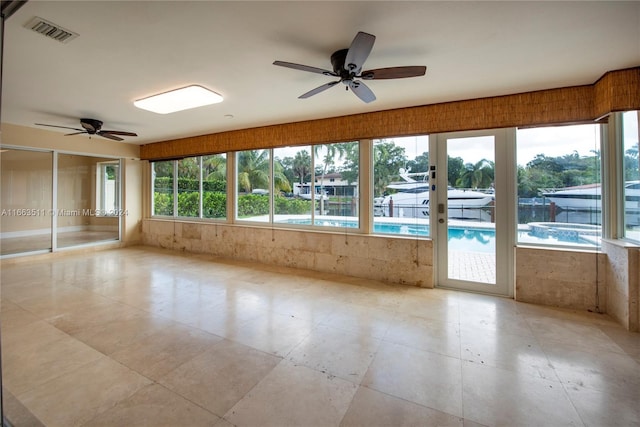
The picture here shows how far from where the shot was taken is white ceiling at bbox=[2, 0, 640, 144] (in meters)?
2.12

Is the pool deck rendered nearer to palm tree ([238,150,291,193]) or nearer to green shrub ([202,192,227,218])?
palm tree ([238,150,291,193])

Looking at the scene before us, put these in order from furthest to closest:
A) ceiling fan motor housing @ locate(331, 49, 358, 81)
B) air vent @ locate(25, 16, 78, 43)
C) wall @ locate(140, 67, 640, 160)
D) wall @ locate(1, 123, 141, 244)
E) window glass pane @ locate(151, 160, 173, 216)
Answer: window glass pane @ locate(151, 160, 173, 216)
wall @ locate(1, 123, 141, 244)
wall @ locate(140, 67, 640, 160)
ceiling fan motor housing @ locate(331, 49, 358, 81)
air vent @ locate(25, 16, 78, 43)

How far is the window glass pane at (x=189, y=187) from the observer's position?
6.91m

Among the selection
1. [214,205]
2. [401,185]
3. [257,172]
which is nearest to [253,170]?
[257,172]

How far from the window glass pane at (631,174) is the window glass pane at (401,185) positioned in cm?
213

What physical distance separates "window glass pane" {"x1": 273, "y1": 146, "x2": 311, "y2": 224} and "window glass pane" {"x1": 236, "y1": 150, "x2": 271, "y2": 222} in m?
0.23

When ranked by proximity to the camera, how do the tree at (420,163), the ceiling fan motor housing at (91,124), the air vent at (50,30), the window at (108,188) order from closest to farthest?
1. the air vent at (50,30)
2. the tree at (420,163)
3. the ceiling fan motor housing at (91,124)
4. the window at (108,188)

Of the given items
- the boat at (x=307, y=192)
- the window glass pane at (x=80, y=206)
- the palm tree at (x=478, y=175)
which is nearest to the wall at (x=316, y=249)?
the boat at (x=307, y=192)

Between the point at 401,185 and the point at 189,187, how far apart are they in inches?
204

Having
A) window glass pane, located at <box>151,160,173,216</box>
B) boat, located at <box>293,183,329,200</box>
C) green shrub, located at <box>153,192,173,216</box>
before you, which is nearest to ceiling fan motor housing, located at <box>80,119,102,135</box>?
window glass pane, located at <box>151,160,173,216</box>

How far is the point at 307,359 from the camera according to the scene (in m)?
2.43

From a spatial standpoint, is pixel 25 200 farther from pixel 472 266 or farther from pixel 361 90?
pixel 472 266

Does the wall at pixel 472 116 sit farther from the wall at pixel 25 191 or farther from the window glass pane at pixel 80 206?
the wall at pixel 25 191

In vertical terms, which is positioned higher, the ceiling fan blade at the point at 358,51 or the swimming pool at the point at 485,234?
the ceiling fan blade at the point at 358,51
